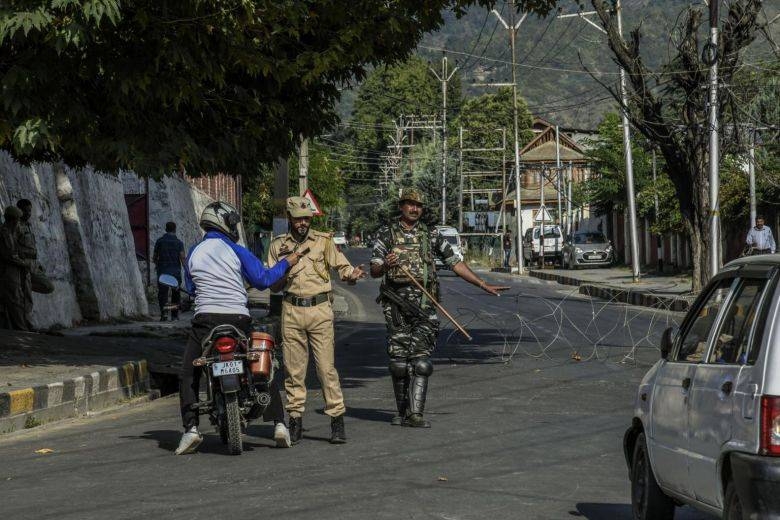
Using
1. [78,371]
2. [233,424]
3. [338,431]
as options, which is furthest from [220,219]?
[78,371]

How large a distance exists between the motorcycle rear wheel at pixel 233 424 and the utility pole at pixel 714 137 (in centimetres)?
1863

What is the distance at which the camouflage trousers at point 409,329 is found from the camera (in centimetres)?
1105

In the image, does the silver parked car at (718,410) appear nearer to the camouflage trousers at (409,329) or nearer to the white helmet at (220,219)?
the white helmet at (220,219)

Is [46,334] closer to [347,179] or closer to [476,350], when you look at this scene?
[476,350]

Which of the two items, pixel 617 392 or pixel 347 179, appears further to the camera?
pixel 347 179

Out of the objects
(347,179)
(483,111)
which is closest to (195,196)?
(483,111)

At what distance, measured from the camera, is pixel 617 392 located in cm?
1341

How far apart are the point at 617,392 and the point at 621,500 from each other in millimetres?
5819

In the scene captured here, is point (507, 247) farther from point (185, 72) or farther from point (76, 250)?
point (185, 72)

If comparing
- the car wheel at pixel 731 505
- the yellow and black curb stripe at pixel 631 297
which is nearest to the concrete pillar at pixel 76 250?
the yellow and black curb stripe at pixel 631 297

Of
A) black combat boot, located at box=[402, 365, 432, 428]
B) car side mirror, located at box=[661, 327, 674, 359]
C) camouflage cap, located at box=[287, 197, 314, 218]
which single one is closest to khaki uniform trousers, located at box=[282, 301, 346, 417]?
camouflage cap, located at box=[287, 197, 314, 218]

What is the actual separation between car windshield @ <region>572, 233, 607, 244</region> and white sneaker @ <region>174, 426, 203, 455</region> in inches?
1993

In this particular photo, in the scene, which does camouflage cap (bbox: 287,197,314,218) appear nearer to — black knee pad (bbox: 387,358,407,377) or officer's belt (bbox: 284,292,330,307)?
officer's belt (bbox: 284,292,330,307)

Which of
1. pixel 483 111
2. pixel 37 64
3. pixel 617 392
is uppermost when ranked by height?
pixel 483 111
